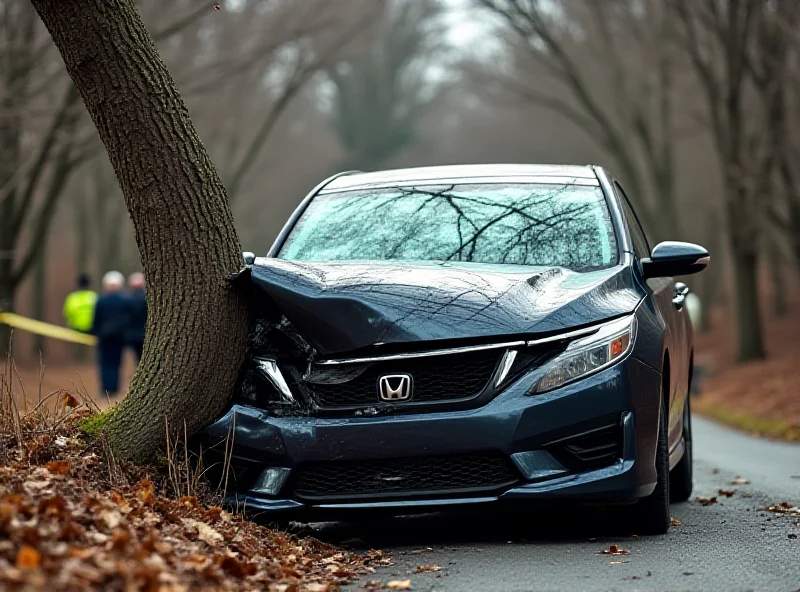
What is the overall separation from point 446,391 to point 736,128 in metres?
19.9

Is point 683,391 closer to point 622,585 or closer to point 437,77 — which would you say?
point 622,585

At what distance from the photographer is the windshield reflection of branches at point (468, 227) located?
703cm

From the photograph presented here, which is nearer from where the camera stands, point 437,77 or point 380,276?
point 380,276

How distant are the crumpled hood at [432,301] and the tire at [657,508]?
719 mm

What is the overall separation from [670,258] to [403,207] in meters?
1.50

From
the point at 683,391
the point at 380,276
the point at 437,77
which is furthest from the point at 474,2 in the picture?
the point at 437,77

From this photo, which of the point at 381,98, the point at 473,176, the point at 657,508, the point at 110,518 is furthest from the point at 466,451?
the point at 381,98

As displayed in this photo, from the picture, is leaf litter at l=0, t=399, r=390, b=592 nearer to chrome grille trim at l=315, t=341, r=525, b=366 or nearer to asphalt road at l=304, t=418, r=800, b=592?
asphalt road at l=304, t=418, r=800, b=592

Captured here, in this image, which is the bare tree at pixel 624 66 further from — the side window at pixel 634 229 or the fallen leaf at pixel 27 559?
the fallen leaf at pixel 27 559

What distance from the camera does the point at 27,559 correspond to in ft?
13.2

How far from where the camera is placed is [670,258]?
6.89m

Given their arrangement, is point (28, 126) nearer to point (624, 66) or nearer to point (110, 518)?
point (624, 66)

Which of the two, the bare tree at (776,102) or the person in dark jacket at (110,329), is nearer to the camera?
the person in dark jacket at (110,329)

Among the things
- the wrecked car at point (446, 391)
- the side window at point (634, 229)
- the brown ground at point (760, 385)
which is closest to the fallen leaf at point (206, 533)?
the wrecked car at point (446, 391)
